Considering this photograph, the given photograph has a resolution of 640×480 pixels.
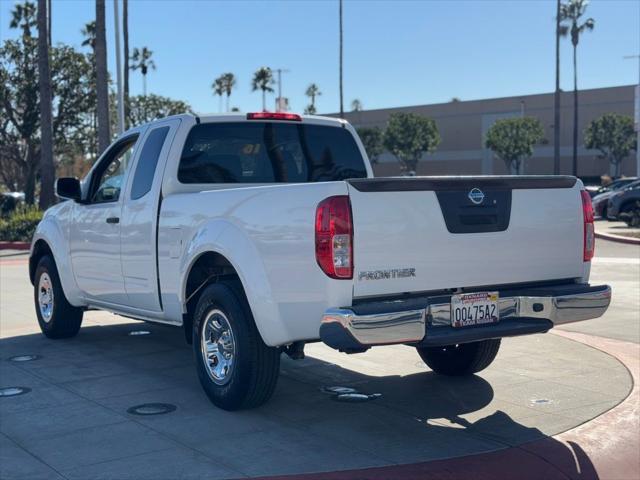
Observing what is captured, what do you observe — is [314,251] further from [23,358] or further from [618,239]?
[618,239]

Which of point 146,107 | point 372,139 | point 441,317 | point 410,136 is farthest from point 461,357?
point 372,139

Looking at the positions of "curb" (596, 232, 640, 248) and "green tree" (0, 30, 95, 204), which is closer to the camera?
"curb" (596, 232, 640, 248)

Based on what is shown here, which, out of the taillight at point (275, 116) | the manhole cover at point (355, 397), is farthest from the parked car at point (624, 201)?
the manhole cover at point (355, 397)

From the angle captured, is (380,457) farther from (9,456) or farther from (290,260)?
(9,456)

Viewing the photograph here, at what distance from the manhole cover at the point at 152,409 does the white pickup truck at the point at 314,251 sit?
0.31m

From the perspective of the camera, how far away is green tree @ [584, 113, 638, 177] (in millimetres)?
67125

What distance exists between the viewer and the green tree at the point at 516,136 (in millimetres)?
68062

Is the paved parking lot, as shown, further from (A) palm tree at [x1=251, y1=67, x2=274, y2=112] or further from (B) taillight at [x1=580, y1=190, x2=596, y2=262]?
(A) palm tree at [x1=251, y1=67, x2=274, y2=112]

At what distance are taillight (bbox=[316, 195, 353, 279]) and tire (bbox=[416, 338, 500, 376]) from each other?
2228mm

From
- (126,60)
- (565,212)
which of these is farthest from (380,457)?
(126,60)

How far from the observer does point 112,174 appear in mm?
8109

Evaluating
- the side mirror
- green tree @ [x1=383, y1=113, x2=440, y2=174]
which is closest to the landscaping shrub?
the side mirror

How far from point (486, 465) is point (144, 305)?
3.44 meters

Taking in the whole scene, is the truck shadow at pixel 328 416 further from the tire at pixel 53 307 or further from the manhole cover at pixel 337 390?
the tire at pixel 53 307
